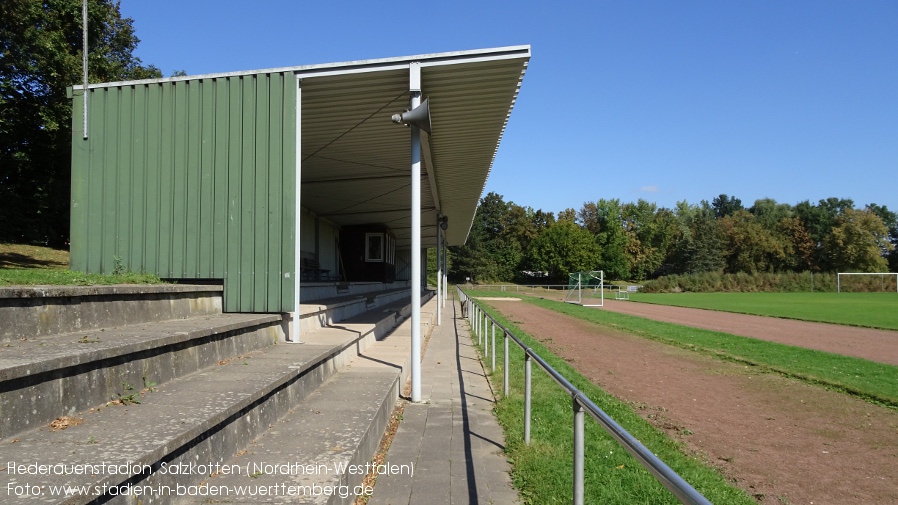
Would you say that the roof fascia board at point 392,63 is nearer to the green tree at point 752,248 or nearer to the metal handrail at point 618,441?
the metal handrail at point 618,441

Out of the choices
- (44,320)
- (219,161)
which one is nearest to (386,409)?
(44,320)

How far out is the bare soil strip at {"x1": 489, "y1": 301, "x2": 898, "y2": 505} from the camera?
197 inches

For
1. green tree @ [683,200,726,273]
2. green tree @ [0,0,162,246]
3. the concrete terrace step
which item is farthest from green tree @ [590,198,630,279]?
the concrete terrace step

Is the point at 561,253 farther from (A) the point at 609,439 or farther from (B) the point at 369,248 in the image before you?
(A) the point at 609,439

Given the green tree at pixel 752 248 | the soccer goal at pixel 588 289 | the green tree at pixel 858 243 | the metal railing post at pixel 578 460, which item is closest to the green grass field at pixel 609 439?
the metal railing post at pixel 578 460

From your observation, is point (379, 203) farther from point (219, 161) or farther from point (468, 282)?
point (468, 282)

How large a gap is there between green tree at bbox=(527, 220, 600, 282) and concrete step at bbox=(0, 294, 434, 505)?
79.2m

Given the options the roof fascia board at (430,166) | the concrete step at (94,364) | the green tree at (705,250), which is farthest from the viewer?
the green tree at (705,250)

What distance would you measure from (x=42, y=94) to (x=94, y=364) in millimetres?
24168

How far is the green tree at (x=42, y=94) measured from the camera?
19.8 metres

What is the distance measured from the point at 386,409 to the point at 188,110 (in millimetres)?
4705

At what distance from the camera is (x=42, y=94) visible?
2228cm

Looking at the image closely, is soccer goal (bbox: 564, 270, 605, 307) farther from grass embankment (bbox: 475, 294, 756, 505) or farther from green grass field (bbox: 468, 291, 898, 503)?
grass embankment (bbox: 475, 294, 756, 505)

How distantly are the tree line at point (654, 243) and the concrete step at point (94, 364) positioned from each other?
2977 inches
